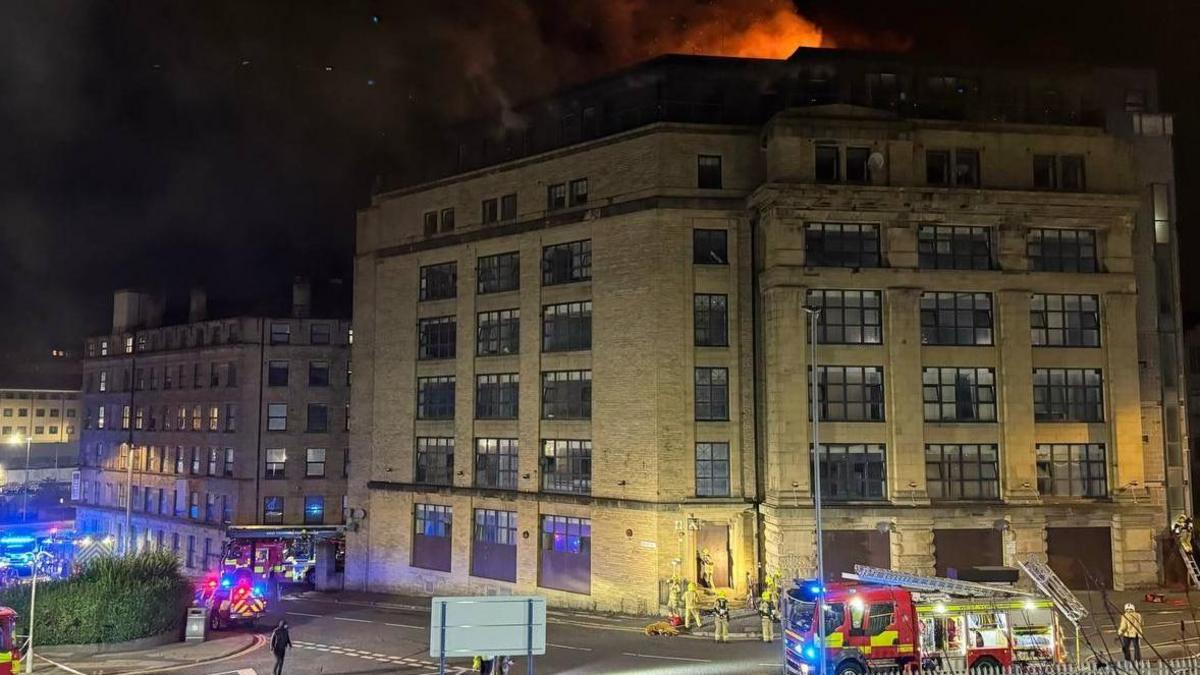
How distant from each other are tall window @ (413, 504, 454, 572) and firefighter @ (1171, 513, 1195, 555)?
99.0ft

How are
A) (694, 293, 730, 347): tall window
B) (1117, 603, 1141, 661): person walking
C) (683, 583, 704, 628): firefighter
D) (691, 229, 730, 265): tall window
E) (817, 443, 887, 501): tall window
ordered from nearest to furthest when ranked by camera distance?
(1117, 603, 1141, 661): person walking < (683, 583, 704, 628): firefighter < (817, 443, 887, 501): tall window < (694, 293, 730, 347): tall window < (691, 229, 730, 265): tall window

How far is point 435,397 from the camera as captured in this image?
41.4 metres

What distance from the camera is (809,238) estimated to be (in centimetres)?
3234

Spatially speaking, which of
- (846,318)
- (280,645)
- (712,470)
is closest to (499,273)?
(712,470)

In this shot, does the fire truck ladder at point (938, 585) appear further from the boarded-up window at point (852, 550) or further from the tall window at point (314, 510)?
the tall window at point (314, 510)

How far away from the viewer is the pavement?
24.0 metres

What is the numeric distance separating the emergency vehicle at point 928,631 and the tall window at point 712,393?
13154 millimetres

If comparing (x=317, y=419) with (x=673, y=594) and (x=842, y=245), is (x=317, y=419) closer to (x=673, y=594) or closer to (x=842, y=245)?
(x=673, y=594)

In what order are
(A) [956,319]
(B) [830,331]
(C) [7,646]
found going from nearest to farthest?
(C) [7,646] < (B) [830,331] < (A) [956,319]

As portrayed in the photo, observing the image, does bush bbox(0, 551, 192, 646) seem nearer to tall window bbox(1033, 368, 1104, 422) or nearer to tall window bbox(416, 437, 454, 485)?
tall window bbox(416, 437, 454, 485)

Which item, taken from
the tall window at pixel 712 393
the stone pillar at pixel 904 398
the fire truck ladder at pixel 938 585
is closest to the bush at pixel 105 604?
the tall window at pixel 712 393

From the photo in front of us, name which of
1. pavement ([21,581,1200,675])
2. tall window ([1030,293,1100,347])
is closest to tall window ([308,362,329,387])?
pavement ([21,581,1200,675])

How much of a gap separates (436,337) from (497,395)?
5046mm

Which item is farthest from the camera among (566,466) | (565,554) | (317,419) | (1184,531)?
(317,419)
